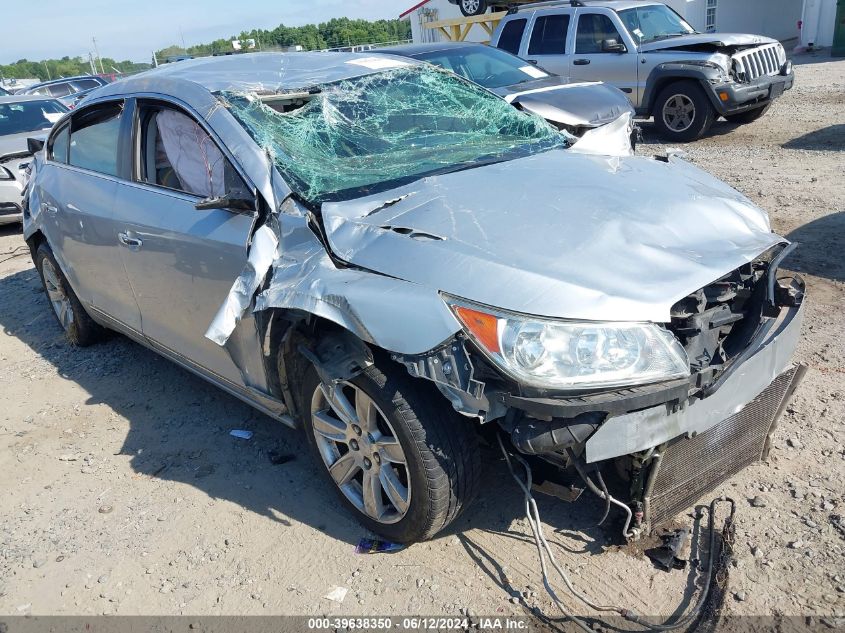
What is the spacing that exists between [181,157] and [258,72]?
1.97 ft

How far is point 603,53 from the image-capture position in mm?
10930

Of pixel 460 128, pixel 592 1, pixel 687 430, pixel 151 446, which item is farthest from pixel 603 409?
pixel 592 1

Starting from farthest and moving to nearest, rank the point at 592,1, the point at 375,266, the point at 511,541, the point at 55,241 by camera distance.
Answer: the point at 592,1
the point at 55,241
the point at 511,541
the point at 375,266

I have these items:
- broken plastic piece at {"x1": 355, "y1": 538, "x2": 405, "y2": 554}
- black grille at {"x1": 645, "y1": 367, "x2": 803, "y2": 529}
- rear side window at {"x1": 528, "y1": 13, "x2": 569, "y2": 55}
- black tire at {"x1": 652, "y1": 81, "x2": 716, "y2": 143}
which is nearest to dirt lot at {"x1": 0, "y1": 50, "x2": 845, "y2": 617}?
broken plastic piece at {"x1": 355, "y1": 538, "x2": 405, "y2": 554}

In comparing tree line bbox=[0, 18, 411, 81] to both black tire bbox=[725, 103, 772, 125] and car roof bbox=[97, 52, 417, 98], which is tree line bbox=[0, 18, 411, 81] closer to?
black tire bbox=[725, 103, 772, 125]

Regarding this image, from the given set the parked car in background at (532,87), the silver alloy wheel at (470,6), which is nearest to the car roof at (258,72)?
the parked car in background at (532,87)

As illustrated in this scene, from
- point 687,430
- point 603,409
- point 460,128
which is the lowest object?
point 687,430

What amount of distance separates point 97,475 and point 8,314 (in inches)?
133

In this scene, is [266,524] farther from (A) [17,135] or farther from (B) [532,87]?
(A) [17,135]

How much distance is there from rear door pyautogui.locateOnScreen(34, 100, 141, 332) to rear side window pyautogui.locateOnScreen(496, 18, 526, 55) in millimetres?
8435

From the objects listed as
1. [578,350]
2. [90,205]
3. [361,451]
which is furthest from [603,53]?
[578,350]

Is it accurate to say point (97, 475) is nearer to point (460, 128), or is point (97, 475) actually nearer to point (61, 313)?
point (61, 313)

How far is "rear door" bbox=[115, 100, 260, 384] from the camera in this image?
314cm

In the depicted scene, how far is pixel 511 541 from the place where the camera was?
2871 millimetres
